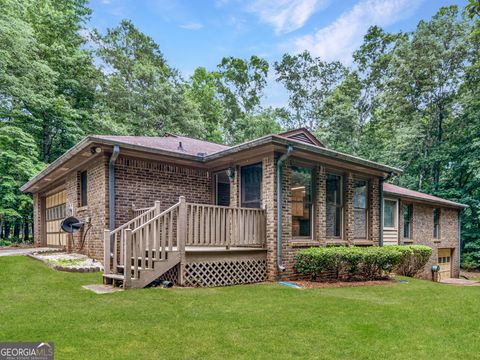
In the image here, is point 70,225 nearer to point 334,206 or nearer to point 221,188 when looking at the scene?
point 221,188

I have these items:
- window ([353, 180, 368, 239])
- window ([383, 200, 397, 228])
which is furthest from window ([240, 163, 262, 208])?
window ([383, 200, 397, 228])

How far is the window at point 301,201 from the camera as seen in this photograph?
339 inches

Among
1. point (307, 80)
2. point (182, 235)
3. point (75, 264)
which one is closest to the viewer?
point (182, 235)

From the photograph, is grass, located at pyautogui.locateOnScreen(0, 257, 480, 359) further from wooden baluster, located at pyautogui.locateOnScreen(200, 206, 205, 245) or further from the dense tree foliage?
the dense tree foliage

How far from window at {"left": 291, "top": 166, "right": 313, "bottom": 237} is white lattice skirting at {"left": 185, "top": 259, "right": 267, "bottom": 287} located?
4.63 ft

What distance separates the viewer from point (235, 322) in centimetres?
435

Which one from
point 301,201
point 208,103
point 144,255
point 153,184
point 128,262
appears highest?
point 208,103

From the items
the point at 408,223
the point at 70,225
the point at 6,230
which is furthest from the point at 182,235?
the point at 6,230

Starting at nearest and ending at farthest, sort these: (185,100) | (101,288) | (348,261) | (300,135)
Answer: (101,288)
(348,261)
(300,135)
(185,100)

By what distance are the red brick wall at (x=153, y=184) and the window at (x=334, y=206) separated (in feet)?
10.8

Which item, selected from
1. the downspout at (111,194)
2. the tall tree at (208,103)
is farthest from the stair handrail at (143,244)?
the tall tree at (208,103)

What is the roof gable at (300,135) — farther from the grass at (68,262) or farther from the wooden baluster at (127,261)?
the grass at (68,262)

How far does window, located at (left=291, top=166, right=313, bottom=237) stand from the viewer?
8.62 meters

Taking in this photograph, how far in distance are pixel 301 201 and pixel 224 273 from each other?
279 cm
